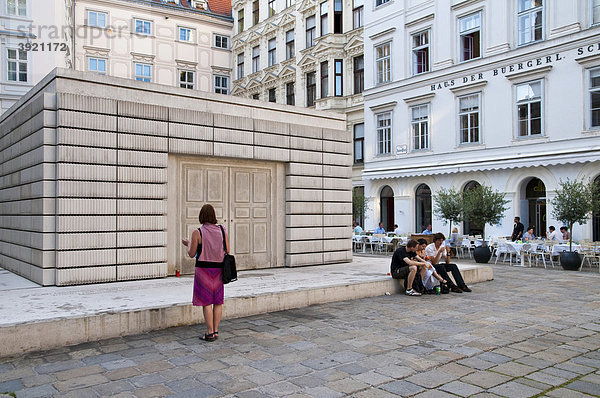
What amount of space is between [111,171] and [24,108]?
7.97 feet

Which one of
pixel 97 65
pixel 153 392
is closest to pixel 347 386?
pixel 153 392

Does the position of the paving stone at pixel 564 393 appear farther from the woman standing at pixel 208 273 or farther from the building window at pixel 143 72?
the building window at pixel 143 72

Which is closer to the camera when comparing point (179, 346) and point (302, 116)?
point (179, 346)

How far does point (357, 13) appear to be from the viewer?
31.3m

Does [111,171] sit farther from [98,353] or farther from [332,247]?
[332,247]

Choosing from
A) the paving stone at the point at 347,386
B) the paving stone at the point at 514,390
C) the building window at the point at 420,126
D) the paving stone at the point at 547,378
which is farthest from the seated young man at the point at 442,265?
the building window at the point at 420,126

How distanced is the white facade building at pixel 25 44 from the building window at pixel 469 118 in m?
23.0

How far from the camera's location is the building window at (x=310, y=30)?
3344 cm

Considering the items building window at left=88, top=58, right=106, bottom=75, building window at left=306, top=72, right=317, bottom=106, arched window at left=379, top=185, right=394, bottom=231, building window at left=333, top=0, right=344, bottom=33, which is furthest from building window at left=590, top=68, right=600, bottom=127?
building window at left=88, top=58, right=106, bottom=75

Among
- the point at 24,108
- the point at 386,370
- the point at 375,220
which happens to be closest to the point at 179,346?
the point at 386,370

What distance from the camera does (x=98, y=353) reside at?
6055 mm

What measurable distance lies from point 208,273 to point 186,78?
37.0 metres

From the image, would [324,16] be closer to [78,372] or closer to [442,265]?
[442,265]

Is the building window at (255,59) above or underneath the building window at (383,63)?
above
